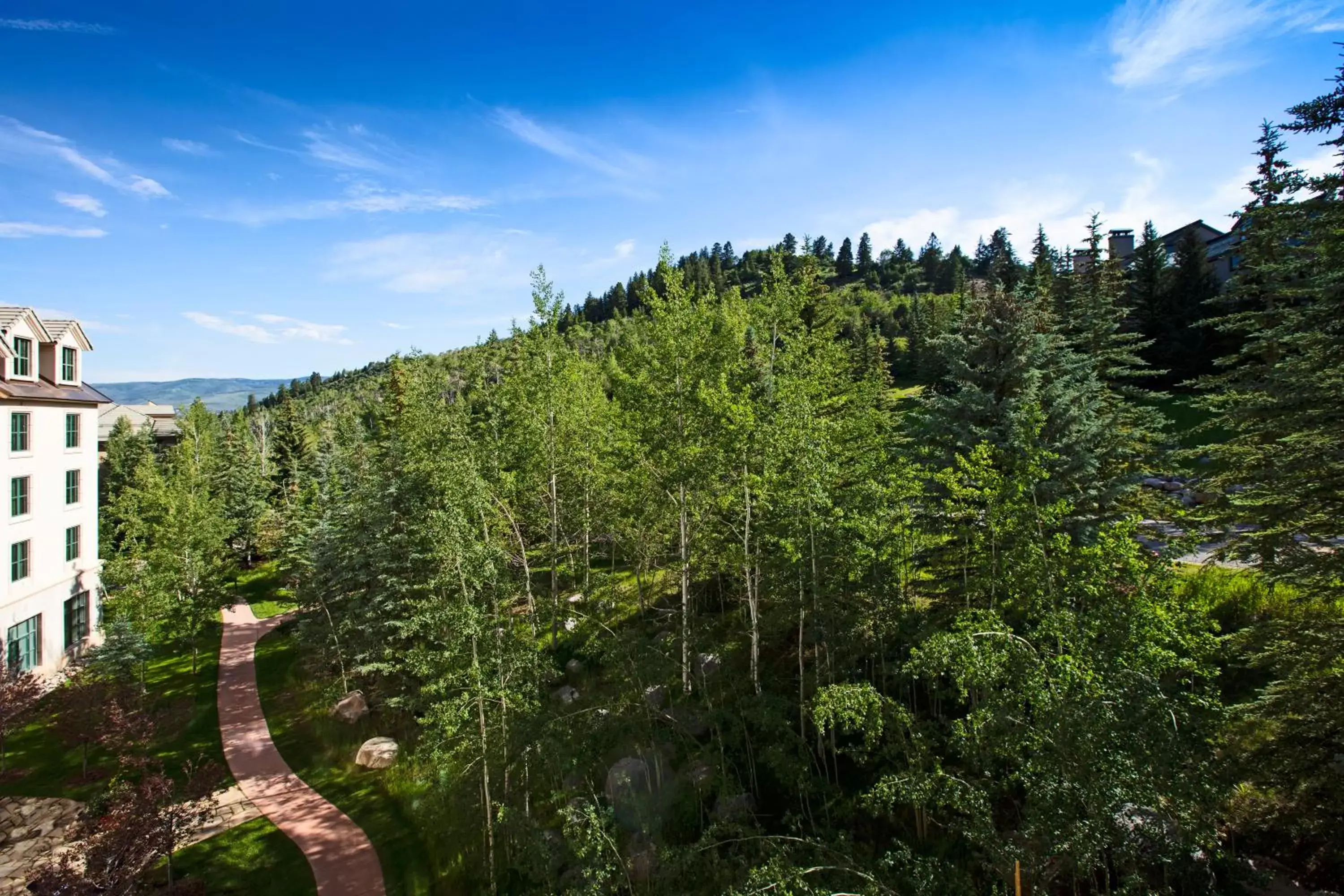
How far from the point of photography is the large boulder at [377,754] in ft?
62.0

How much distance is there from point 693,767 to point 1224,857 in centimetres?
891

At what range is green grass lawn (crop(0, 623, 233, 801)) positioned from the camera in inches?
713

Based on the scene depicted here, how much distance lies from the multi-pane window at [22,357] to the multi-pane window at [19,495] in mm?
4142

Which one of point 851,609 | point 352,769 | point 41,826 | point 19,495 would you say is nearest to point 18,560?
point 19,495

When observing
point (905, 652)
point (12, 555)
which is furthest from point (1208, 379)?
point (12, 555)

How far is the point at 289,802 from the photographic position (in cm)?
1761

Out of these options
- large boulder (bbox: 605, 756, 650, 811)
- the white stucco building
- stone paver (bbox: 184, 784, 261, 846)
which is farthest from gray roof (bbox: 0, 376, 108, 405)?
large boulder (bbox: 605, 756, 650, 811)

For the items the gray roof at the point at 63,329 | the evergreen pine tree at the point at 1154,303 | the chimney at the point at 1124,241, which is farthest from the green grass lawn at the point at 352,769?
the chimney at the point at 1124,241

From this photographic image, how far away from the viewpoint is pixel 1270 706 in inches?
371

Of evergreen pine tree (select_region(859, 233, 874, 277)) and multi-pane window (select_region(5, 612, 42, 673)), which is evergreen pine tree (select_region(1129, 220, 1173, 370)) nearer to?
multi-pane window (select_region(5, 612, 42, 673))

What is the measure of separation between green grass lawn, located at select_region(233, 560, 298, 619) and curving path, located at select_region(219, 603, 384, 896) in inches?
379

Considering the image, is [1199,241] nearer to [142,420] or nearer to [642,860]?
[642,860]

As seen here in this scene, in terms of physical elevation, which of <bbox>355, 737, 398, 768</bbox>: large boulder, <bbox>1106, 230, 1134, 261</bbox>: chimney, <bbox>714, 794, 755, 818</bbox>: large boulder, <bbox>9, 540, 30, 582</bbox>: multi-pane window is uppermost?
<bbox>1106, 230, 1134, 261</bbox>: chimney

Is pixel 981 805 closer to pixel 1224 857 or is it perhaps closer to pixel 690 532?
pixel 1224 857
